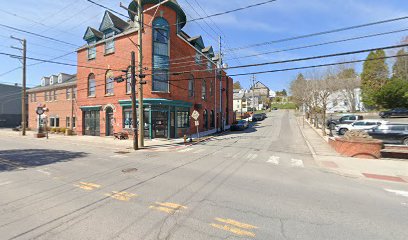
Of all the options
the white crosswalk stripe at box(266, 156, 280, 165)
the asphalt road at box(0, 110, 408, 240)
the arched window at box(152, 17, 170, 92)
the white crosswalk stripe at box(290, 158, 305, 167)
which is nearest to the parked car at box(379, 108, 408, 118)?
the white crosswalk stripe at box(290, 158, 305, 167)

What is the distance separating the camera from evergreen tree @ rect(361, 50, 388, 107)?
46750mm

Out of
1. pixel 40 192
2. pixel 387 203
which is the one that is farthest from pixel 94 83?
pixel 387 203

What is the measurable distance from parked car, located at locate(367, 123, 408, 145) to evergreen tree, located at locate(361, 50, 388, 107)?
3661cm

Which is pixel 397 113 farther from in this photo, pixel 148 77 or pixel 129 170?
pixel 129 170

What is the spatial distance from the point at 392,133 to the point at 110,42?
93.9ft

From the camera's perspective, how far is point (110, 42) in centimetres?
2616

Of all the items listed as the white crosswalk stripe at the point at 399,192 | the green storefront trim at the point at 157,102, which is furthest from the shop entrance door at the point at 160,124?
the white crosswalk stripe at the point at 399,192

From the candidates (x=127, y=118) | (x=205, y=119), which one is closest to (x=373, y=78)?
(x=205, y=119)

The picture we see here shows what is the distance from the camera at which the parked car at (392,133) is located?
15734 mm

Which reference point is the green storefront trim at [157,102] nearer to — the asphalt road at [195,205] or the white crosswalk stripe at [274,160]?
the asphalt road at [195,205]

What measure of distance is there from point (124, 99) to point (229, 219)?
2201 centimetres

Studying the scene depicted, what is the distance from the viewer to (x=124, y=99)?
24.4 m

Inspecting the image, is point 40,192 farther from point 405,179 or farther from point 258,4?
point 405,179

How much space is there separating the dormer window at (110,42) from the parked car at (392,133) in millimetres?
26981
